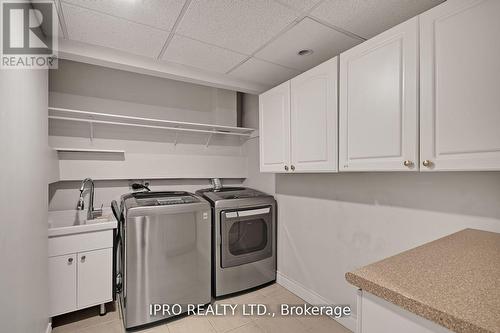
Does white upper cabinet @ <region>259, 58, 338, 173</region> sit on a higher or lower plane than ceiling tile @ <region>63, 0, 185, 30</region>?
lower

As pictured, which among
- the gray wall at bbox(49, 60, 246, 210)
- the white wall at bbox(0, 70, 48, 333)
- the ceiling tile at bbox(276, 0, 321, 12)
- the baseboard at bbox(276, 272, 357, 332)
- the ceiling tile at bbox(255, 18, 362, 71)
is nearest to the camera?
the white wall at bbox(0, 70, 48, 333)

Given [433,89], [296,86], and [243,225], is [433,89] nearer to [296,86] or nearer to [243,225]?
[296,86]

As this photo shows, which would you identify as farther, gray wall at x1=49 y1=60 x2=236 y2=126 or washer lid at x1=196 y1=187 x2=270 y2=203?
washer lid at x1=196 y1=187 x2=270 y2=203

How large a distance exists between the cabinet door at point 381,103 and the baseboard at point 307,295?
124 centimetres

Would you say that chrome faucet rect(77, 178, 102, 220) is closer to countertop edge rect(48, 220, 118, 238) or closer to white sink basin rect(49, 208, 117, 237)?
white sink basin rect(49, 208, 117, 237)

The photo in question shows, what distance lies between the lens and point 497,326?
1.50ft

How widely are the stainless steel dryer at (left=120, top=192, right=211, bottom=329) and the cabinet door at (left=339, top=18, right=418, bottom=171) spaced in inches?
52.8

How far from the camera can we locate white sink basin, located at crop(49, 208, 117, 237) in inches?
68.1

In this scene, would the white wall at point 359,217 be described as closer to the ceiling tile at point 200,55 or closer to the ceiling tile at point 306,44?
the ceiling tile at point 306,44

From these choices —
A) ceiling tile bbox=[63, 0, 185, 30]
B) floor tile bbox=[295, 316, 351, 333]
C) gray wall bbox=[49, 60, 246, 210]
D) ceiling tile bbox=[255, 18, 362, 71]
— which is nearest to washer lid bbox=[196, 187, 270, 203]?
gray wall bbox=[49, 60, 246, 210]

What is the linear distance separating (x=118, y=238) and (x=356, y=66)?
2.29 m

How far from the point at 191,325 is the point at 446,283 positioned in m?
1.88

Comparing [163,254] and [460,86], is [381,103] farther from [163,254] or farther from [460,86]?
[163,254]

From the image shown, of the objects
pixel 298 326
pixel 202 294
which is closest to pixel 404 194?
pixel 298 326
